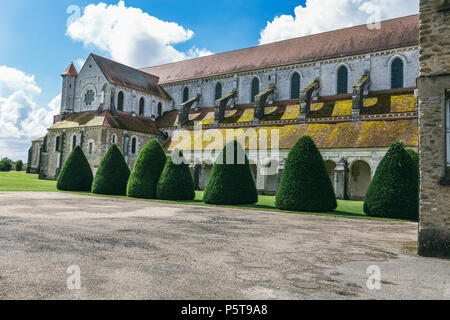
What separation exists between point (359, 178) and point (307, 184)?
12089 millimetres

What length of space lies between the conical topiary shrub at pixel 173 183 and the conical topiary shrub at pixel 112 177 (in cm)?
357

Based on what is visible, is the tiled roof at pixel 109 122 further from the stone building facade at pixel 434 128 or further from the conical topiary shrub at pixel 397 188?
the stone building facade at pixel 434 128

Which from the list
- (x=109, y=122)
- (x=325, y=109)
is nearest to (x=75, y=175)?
(x=109, y=122)

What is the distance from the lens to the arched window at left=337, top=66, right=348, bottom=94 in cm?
3195

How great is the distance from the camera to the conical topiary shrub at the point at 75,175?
2281cm

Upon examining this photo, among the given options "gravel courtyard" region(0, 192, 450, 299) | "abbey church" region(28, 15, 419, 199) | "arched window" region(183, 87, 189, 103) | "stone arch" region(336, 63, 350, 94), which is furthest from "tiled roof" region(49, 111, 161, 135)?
"gravel courtyard" region(0, 192, 450, 299)

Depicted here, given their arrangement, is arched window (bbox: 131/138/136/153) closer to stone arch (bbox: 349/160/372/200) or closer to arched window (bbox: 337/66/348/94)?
arched window (bbox: 337/66/348/94)

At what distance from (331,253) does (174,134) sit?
31.0 m

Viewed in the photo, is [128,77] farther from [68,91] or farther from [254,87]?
[254,87]

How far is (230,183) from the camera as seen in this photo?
17125mm

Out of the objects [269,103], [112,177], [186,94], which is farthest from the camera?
[186,94]

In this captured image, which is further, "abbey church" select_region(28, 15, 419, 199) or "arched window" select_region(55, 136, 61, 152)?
"arched window" select_region(55, 136, 61, 152)

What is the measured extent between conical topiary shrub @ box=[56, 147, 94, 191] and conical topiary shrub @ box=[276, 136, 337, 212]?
14579mm

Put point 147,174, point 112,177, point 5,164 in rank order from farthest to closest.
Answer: point 5,164 → point 112,177 → point 147,174
